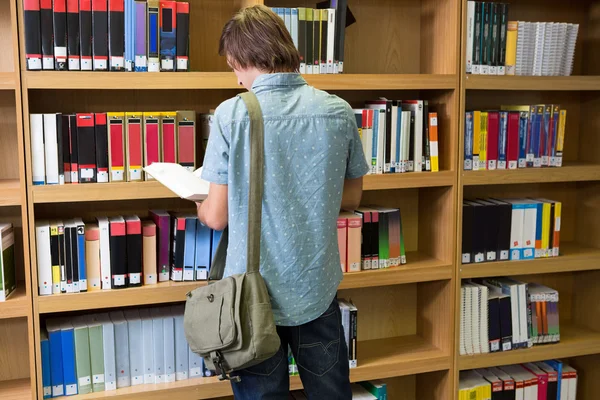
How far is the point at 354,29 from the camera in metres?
2.98

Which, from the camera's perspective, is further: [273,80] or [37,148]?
[37,148]

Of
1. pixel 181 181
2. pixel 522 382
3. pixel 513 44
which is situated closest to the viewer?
pixel 181 181

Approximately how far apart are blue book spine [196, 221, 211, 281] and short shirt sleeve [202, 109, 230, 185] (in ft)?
2.67

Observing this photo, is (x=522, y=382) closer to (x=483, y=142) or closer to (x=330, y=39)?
(x=483, y=142)

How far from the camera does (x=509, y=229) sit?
118 inches

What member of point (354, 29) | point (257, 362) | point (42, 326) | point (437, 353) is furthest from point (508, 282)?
point (42, 326)

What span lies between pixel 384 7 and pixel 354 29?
167mm

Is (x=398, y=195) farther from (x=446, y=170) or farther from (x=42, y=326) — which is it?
(x=42, y=326)

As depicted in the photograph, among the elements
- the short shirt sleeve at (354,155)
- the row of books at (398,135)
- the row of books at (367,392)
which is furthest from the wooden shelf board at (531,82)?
the row of books at (367,392)

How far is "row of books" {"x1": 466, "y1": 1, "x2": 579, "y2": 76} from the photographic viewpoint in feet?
9.28

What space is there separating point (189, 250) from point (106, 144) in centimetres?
47

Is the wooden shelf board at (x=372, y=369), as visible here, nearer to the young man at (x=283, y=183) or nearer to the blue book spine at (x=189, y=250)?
the blue book spine at (x=189, y=250)

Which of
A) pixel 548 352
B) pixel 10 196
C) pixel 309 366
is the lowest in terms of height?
pixel 548 352

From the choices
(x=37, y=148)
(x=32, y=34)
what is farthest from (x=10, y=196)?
(x=32, y=34)
